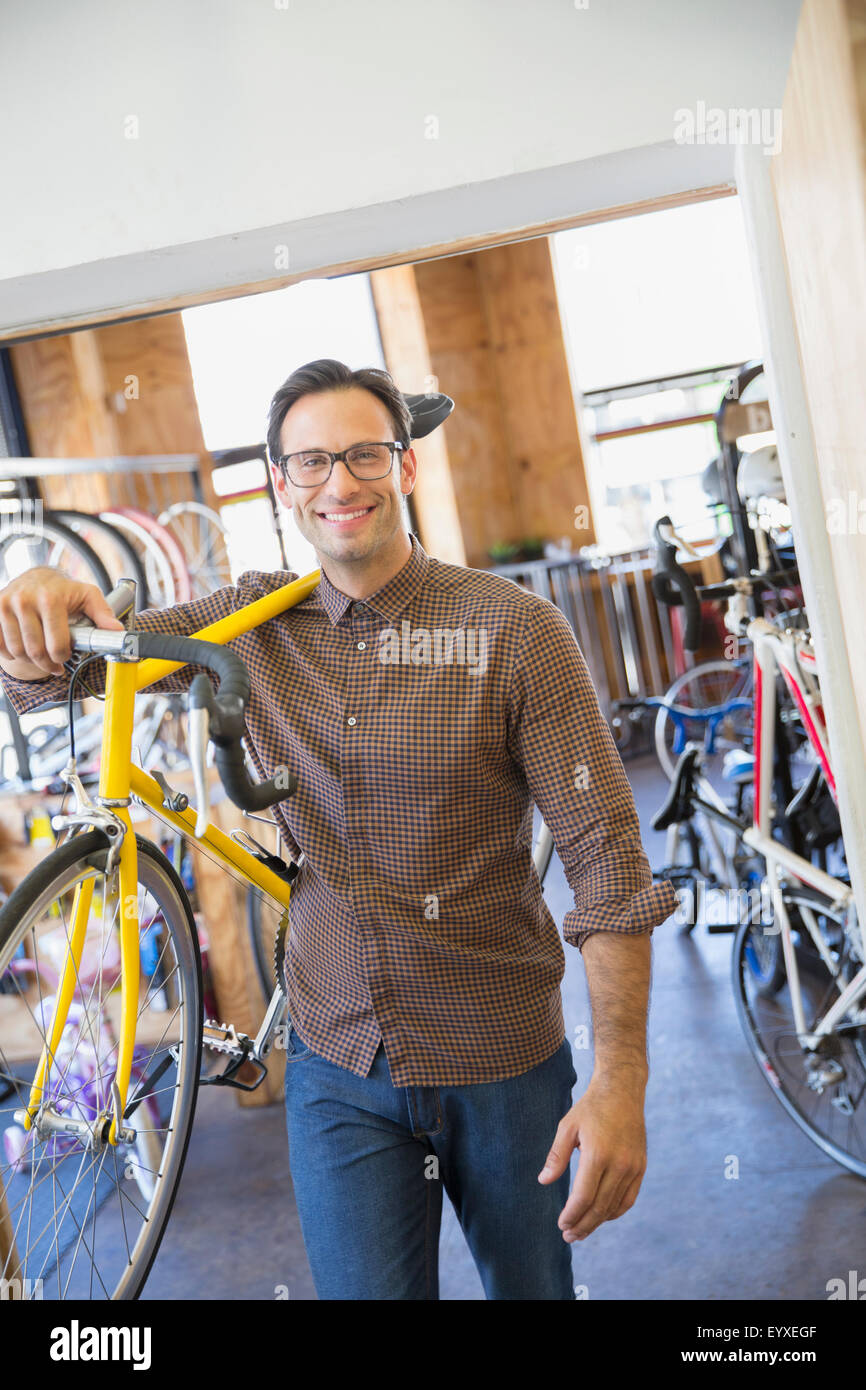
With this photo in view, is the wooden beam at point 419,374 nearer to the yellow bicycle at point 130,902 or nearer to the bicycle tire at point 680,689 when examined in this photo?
the bicycle tire at point 680,689

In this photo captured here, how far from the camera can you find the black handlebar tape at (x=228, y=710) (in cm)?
117

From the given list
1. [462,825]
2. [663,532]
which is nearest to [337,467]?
[462,825]

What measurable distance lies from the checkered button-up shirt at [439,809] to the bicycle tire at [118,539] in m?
2.21

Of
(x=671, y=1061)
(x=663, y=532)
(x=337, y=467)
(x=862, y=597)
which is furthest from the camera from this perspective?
(x=671, y=1061)

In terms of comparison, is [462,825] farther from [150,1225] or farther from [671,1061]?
[671,1061]

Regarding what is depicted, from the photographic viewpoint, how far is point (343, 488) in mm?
1558

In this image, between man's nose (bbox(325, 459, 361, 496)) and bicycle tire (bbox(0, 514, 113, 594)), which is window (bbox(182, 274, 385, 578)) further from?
man's nose (bbox(325, 459, 361, 496))

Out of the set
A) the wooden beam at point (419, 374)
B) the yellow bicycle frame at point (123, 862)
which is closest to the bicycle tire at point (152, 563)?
the yellow bicycle frame at point (123, 862)

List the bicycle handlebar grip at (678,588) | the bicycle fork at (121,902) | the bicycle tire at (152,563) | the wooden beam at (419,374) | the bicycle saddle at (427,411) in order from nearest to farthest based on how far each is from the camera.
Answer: the bicycle fork at (121,902) < the bicycle saddle at (427,411) < the bicycle handlebar grip at (678,588) < the bicycle tire at (152,563) < the wooden beam at (419,374)

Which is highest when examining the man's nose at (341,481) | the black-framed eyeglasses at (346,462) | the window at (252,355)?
the window at (252,355)

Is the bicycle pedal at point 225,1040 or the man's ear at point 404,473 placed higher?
the man's ear at point 404,473

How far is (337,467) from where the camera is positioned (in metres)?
1.58

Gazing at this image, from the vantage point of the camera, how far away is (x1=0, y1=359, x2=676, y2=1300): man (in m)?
1.56
